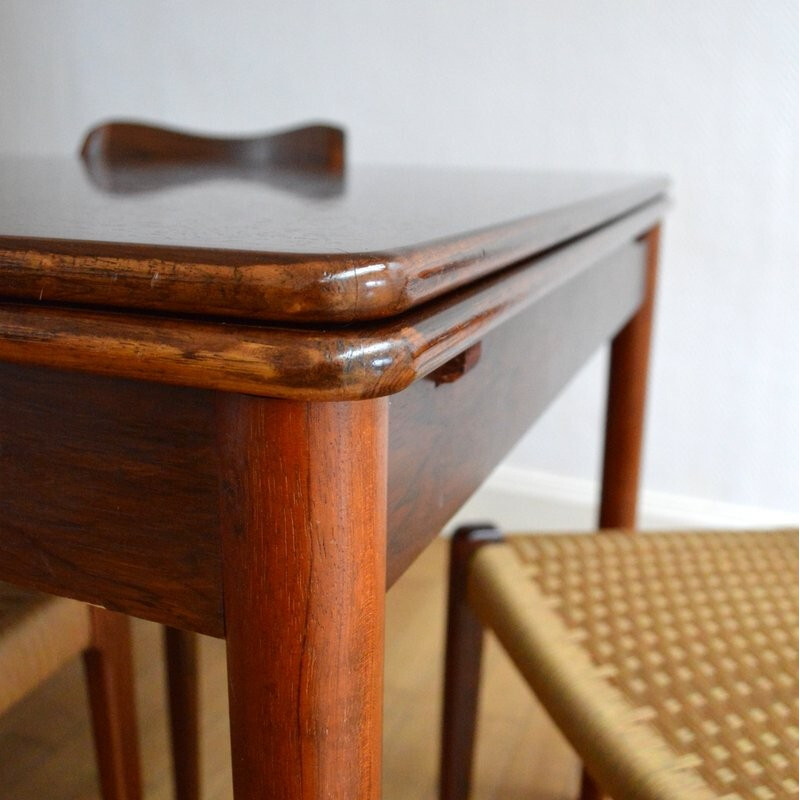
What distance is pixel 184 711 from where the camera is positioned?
39.5 inches

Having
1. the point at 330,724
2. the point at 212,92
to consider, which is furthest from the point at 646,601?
the point at 212,92

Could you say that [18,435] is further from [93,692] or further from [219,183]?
[93,692]

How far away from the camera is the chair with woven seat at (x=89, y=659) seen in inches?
27.0

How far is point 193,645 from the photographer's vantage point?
0.98m

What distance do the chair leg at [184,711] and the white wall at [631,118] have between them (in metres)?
1.00

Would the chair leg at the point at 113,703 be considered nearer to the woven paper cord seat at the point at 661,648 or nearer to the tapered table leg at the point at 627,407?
the woven paper cord seat at the point at 661,648

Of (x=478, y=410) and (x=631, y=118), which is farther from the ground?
(x=631, y=118)

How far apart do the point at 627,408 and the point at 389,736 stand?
1.99 feet

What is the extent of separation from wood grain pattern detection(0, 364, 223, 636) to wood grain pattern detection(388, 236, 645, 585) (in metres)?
0.10

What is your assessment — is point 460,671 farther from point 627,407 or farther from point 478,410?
point 627,407

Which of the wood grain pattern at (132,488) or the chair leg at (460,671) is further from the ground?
the wood grain pattern at (132,488)

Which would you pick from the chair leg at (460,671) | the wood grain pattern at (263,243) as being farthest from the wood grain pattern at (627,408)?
the wood grain pattern at (263,243)

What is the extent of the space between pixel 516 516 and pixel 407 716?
2.08 feet

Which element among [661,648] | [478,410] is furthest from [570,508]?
[478,410]
